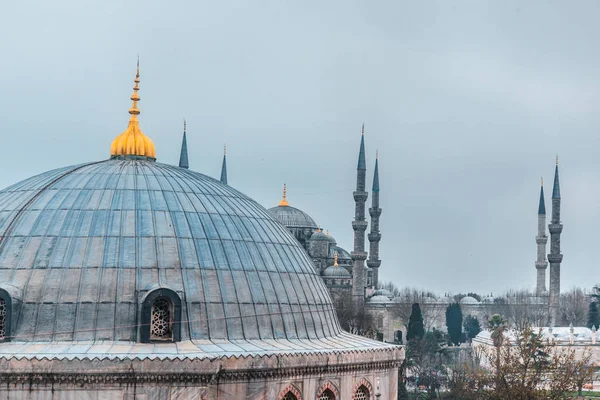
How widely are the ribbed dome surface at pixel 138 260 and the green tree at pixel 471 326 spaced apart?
282ft

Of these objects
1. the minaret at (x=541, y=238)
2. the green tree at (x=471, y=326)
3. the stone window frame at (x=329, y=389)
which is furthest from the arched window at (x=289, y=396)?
the minaret at (x=541, y=238)

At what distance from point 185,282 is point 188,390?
1.98m

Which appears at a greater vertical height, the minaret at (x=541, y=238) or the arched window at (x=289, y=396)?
the minaret at (x=541, y=238)

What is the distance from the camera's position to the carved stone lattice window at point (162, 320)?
1772 cm

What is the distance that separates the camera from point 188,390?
1703 cm

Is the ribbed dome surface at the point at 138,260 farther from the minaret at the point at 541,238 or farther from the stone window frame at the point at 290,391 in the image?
the minaret at the point at 541,238

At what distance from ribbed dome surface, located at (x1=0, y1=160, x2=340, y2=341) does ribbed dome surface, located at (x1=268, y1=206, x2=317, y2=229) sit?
71456 millimetres

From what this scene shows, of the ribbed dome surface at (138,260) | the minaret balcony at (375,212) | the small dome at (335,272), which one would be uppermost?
the minaret balcony at (375,212)

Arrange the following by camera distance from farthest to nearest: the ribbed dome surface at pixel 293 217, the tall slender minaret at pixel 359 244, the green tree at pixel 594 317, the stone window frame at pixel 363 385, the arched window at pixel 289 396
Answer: the green tree at pixel 594 317 → the ribbed dome surface at pixel 293 217 → the tall slender minaret at pixel 359 244 → the stone window frame at pixel 363 385 → the arched window at pixel 289 396

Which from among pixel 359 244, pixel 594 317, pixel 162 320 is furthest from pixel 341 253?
pixel 162 320

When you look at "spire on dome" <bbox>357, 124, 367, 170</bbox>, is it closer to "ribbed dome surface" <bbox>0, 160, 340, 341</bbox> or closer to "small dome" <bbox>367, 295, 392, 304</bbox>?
"small dome" <bbox>367, 295, 392, 304</bbox>

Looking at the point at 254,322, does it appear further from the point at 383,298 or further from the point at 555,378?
the point at 383,298

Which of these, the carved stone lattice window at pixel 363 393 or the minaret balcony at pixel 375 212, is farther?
the minaret balcony at pixel 375 212

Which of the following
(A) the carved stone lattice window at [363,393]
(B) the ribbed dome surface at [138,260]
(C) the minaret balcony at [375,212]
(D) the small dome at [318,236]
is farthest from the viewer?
(C) the minaret balcony at [375,212]
